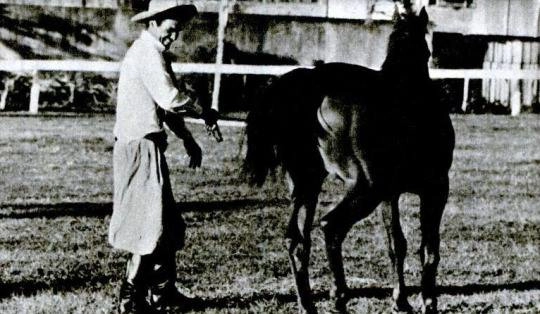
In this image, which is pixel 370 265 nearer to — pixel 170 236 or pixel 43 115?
pixel 170 236

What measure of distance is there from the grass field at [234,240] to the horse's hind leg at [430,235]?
28 centimetres

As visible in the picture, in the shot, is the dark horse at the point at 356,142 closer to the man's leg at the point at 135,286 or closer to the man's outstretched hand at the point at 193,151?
the man's outstretched hand at the point at 193,151

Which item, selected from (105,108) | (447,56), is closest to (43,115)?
(105,108)

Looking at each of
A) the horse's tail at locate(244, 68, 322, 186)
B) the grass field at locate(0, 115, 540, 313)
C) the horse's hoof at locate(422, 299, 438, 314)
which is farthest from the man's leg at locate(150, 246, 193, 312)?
the horse's hoof at locate(422, 299, 438, 314)

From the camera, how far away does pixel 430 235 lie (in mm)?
6965

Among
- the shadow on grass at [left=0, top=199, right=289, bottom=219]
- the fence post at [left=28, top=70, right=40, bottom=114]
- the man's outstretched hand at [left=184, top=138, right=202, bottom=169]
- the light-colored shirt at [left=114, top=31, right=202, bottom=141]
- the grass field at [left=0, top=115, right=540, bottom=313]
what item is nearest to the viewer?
the light-colored shirt at [left=114, top=31, right=202, bottom=141]

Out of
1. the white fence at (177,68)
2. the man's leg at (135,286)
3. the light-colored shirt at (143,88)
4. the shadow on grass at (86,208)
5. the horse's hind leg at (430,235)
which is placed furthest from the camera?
the white fence at (177,68)

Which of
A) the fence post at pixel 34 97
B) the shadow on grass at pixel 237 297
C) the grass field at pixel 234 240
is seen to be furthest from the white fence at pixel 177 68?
the shadow on grass at pixel 237 297

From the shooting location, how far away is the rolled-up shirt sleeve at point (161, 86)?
20.3 ft

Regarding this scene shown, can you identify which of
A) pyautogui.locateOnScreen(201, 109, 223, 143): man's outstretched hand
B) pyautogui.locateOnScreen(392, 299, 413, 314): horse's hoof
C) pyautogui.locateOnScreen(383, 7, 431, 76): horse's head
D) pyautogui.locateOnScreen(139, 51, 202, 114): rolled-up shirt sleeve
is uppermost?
pyautogui.locateOnScreen(383, 7, 431, 76): horse's head

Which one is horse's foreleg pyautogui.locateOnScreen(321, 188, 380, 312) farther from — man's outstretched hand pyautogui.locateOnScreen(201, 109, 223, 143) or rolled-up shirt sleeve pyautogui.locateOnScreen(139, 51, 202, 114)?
rolled-up shirt sleeve pyautogui.locateOnScreen(139, 51, 202, 114)

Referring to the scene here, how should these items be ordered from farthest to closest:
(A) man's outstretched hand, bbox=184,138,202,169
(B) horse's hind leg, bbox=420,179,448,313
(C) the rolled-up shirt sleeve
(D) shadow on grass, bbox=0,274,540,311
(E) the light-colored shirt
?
(D) shadow on grass, bbox=0,274,540,311 < (B) horse's hind leg, bbox=420,179,448,313 < (A) man's outstretched hand, bbox=184,138,202,169 < (E) the light-colored shirt < (C) the rolled-up shirt sleeve

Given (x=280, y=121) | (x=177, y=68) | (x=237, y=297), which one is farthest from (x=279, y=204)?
(x=177, y=68)

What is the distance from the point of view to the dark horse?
643 cm
